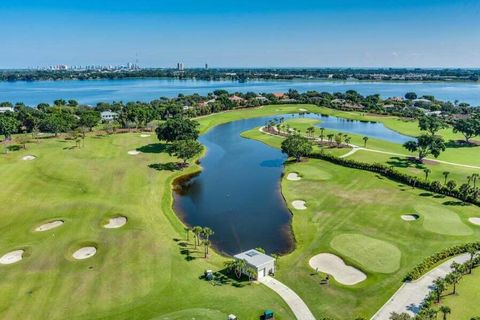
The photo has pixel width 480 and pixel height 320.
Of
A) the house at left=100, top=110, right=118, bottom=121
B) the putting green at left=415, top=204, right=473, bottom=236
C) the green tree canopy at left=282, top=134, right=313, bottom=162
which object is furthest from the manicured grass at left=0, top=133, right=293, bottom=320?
the house at left=100, top=110, right=118, bottom=121

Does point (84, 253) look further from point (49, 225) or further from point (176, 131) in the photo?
point (176, 131)

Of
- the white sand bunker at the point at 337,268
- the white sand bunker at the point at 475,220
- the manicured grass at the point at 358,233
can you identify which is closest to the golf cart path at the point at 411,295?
the manicured grass at the point at 358,233

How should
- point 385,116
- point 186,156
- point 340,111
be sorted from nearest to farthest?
point 186,156 → point 385,116 → point 340,111

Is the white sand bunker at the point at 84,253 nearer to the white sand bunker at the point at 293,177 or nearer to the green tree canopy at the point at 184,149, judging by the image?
the green tree canopy at the point at 184,149

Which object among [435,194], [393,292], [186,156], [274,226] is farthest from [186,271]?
[435,194]

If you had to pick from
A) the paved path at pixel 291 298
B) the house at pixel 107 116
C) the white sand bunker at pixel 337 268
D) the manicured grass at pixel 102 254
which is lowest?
the white sand bunker at pixel 337 268

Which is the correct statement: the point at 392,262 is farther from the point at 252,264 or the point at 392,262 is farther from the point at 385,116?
the point at 385,116

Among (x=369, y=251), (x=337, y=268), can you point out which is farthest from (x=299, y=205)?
(x=337, y=268)
